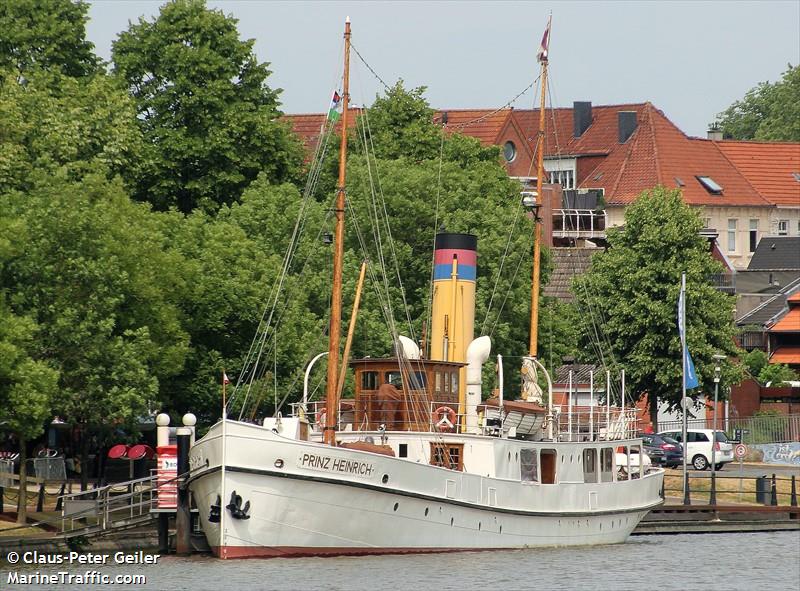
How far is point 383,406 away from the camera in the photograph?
4472 cm

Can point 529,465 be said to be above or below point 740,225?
below

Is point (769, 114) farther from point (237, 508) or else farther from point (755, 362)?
point (237, 508)

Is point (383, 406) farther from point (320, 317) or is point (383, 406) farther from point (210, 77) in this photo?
point (210, 77)

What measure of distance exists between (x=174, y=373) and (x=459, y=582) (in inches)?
586

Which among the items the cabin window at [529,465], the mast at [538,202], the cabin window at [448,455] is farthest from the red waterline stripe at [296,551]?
the mast at [538,202]

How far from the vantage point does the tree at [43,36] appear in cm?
6725

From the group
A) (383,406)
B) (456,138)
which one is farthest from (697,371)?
(383,406)

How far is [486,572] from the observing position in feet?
136

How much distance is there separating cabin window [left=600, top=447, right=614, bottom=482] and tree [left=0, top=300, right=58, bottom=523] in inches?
561

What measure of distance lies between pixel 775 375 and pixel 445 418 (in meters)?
45.0

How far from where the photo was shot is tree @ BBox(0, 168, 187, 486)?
47875 millimetres

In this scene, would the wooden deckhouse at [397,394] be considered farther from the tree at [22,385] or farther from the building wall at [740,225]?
the building wall at [740,225]

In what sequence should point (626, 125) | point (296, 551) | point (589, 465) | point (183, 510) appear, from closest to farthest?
point (296, 551) → point (183, 510) → point (589, 465) → point (626, 125)

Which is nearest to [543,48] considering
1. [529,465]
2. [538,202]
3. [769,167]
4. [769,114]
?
[538,202]
